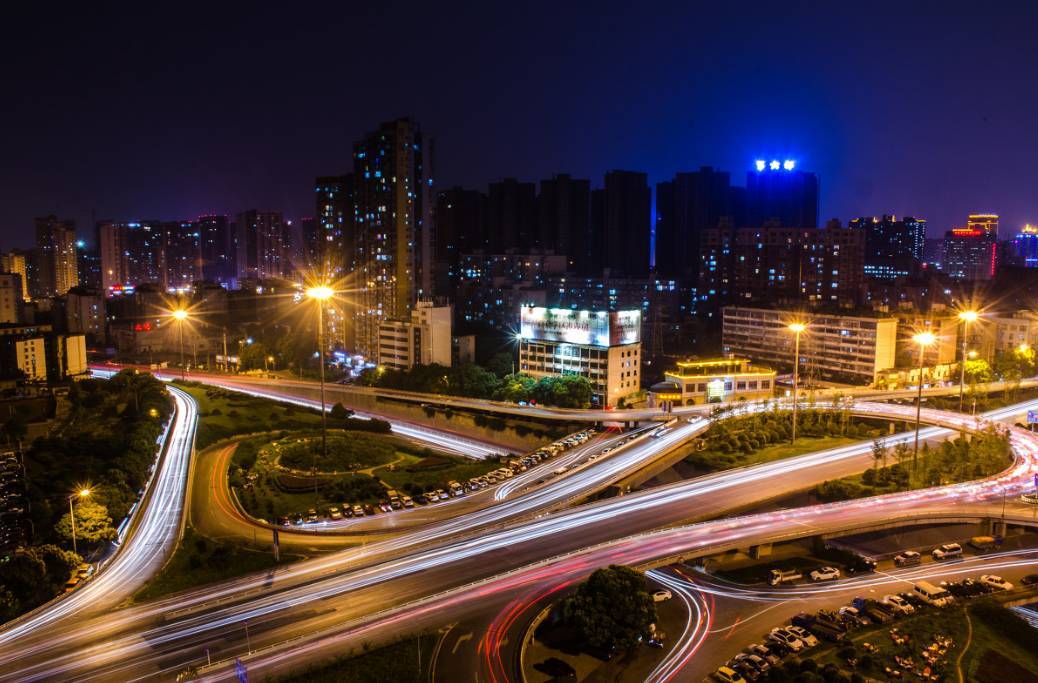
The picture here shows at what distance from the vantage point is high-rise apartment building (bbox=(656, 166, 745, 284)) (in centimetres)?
5791

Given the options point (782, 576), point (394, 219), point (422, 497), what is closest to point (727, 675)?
point (782, 576)

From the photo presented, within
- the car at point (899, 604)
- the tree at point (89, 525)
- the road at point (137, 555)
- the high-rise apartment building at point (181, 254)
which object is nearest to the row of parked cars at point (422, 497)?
the road at point (137, 555)

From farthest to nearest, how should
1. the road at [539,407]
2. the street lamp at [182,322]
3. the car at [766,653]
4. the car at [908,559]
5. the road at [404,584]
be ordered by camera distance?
1. the street lamp at [182,322]
2. the road at [539,407]
3. the car at [908,559]
4. the car at [766,653]
5. the road at [404,584]

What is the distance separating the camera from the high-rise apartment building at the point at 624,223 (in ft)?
189

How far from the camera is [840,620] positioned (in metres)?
12.7

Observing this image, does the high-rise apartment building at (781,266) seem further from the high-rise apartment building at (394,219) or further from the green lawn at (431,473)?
the green lawn at (431,473)

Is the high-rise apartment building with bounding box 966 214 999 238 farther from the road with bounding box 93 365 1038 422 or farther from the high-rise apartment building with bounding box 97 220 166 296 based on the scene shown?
the high-rise apartment building with bounding box 97 220 166 296

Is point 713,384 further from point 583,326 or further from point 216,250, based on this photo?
point 216,250

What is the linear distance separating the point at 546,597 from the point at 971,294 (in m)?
45.7

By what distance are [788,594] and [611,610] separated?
396 centimetres

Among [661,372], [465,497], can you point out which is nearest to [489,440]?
[465,497]

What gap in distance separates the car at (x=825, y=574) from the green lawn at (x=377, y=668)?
24.4 ft

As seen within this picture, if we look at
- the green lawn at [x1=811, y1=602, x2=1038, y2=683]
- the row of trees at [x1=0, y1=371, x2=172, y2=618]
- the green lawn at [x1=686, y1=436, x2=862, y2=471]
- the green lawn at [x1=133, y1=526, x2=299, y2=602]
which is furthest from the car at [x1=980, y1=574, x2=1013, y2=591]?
the row of trees at [x1=0, y1=371, x2=172, y2=618]

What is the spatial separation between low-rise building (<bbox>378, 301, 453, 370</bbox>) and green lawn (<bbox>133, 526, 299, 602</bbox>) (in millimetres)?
19544
